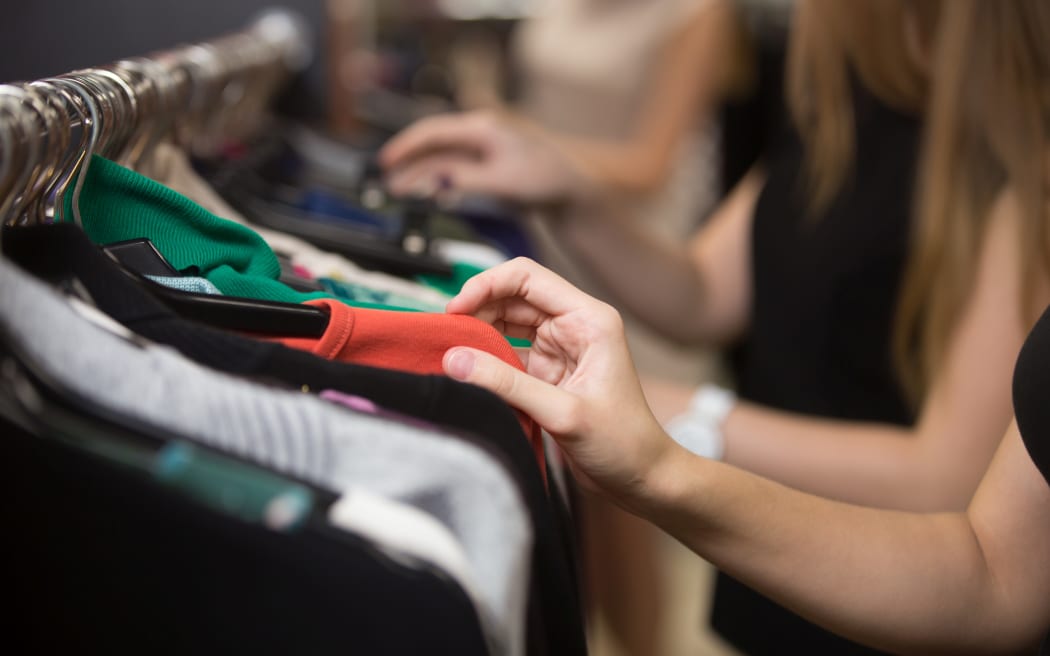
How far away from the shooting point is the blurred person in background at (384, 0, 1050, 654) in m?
0.77

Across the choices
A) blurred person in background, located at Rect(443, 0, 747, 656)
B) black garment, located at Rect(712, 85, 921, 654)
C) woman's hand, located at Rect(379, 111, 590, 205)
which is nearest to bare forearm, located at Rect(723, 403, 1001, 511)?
black garment, located at Rect(712, 85, 921, 654)

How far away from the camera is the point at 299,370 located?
0.45m

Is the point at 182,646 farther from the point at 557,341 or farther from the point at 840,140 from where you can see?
the point at 840,140

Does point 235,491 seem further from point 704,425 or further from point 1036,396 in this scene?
point 704,425

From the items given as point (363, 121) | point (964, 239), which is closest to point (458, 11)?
point (363, 121)

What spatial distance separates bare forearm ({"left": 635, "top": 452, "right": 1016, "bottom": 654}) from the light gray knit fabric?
158 mm

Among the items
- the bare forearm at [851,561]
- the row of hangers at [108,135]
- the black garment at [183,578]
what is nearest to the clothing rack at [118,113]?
the row of hangers at [108,135]

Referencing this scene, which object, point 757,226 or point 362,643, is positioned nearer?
point 362,643

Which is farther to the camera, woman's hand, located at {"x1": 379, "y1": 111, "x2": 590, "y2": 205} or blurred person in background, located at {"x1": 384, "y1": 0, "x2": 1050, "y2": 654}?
woman's hand, located at {"x1": 379, "y1": 111, "x2": 590, "y2": 205}

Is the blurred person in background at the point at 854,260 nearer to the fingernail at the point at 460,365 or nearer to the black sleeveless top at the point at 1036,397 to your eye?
the black sleeveless top at the point at 1036,397

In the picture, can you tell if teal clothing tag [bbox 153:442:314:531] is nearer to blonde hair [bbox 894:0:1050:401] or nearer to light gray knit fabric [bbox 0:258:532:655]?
light gray knit fabric [bbox 0:258:532:655]

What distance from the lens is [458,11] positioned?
103 inches

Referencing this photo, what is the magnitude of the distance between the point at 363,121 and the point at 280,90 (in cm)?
15

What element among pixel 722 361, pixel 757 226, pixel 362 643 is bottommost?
pixel 722 361
